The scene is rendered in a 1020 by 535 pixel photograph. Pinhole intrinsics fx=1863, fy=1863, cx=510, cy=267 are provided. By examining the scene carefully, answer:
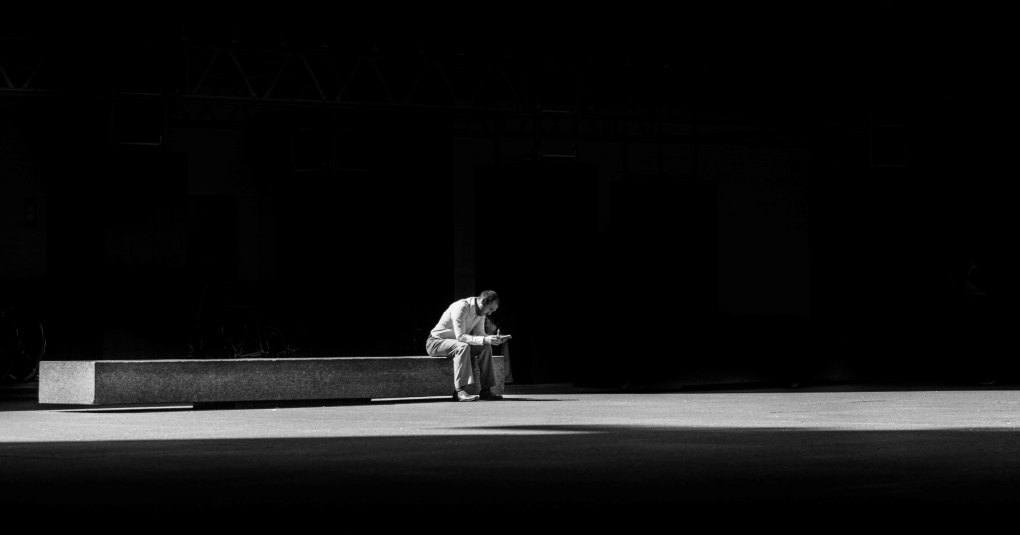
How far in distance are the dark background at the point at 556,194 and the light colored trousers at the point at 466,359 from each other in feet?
11.9

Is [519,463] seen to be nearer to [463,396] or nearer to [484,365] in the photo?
[463,396]

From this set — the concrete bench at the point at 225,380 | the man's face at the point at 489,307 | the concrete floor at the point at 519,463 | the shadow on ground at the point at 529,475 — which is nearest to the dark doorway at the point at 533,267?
the concrete bench at the point at 225,380

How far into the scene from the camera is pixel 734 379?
24.8m

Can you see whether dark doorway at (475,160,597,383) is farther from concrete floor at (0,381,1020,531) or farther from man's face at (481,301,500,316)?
concrete floor at (0,381,1020,531)

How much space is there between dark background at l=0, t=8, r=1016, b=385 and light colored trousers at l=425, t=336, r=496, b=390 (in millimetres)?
3627

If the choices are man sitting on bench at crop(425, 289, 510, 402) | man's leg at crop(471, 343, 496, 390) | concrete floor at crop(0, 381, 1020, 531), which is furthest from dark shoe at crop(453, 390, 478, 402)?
concrete floor at crop(0, 381, 1020, 531)

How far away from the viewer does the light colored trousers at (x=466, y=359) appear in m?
18.8

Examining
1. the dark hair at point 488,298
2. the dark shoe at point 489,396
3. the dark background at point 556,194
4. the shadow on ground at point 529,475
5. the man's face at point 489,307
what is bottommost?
the shadow on ground at point 529,475

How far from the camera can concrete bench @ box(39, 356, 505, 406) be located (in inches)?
666

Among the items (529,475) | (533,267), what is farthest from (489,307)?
(529,475)

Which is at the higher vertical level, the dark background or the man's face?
the dark background

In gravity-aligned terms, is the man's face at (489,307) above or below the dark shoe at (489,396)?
above

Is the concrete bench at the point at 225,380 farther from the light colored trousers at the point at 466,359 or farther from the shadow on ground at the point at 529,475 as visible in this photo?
the shadow on ground at the point at 529,475

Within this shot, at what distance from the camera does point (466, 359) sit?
61.9 feet
